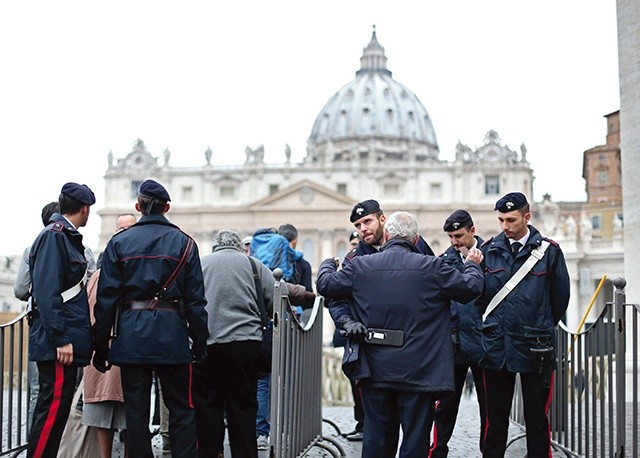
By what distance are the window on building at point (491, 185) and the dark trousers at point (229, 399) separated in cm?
6657

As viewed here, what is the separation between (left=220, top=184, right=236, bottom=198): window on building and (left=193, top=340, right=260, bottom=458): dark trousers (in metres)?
68.1

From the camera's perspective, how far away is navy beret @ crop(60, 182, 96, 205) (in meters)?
5.64

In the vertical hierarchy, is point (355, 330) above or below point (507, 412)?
above

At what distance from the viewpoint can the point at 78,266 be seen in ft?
18.2

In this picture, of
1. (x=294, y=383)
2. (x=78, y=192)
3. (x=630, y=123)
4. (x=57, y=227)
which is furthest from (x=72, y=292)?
(x=630, y=123)

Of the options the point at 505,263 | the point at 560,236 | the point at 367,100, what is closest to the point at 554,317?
the point at 505,263

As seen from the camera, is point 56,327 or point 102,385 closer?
point 56,327

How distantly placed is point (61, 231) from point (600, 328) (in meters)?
3.27

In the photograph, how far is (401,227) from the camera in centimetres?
526

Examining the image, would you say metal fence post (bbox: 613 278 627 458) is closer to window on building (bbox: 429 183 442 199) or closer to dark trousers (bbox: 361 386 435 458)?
dark trousers (bbox: 361 386 435 458)

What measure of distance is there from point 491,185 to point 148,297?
6789cm

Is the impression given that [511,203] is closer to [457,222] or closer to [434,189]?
[457,222]

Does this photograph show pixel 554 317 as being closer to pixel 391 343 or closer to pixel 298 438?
pixel 391 343

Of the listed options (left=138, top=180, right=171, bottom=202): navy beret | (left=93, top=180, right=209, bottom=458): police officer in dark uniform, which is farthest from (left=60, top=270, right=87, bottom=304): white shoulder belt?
(left=138, top=180, right=171, bottom=202): navy beret
